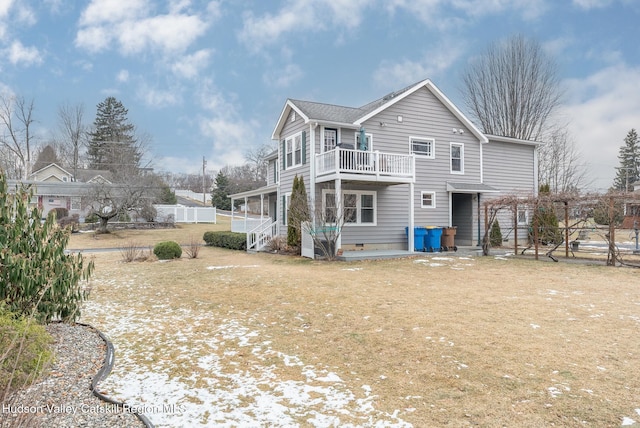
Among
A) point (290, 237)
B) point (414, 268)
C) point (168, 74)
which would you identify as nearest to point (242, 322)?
point (414, 268)

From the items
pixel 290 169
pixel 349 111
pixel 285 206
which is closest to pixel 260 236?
pixel 285 206

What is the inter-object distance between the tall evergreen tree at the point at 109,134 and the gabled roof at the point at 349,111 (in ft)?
120

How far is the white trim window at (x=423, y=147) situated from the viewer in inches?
699

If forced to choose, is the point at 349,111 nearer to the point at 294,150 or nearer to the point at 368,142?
the point at 368,142

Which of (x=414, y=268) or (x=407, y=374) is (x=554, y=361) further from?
(x=414, y=268)

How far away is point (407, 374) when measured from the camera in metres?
4.09

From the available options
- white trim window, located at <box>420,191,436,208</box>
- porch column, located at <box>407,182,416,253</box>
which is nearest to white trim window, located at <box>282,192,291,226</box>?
porch column, located at <box>407,182,416,253</box>

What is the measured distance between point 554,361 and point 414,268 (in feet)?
26.0

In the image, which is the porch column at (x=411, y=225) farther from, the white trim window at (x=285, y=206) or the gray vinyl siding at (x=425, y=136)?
the white trim window at (x=285, y=206)

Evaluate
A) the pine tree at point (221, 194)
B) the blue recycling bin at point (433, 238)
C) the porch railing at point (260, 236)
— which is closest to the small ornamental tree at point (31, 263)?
the porch railing at point (260, 236)

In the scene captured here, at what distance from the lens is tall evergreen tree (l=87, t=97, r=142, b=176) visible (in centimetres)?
4906

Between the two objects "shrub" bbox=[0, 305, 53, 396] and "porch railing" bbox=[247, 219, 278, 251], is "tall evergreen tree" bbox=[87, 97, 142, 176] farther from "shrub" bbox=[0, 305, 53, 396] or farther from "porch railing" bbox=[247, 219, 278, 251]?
"shrub" bbox=[0, 305, 53, 396]

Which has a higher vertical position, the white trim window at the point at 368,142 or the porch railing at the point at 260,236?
the white trim window at the point at 368,142

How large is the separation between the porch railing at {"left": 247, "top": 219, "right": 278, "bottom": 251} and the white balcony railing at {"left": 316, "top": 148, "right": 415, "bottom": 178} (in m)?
4.52
